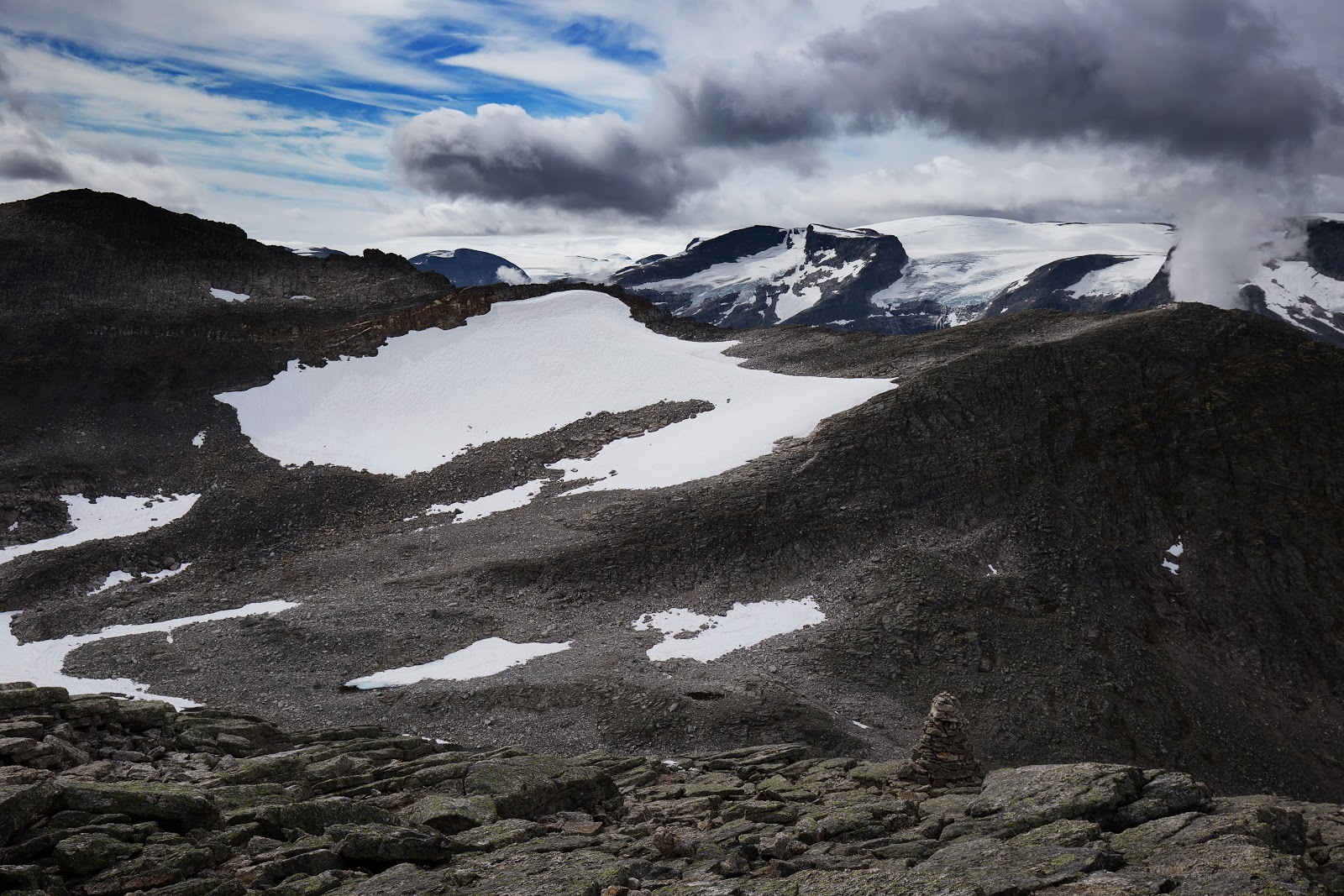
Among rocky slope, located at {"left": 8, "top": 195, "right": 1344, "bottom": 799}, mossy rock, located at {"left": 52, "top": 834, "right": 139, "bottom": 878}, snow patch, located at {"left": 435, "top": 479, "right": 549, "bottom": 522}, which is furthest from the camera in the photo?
snow patch, located at {"left": 435, "top": 479, "right": 549, "bottom": 522}

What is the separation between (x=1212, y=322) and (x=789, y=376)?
1125 inches

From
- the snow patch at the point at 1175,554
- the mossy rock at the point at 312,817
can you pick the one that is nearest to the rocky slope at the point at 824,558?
the snow patch at the point at 1175,554

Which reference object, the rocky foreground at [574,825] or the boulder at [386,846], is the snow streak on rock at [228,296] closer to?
the rocky foreground at [574,825]

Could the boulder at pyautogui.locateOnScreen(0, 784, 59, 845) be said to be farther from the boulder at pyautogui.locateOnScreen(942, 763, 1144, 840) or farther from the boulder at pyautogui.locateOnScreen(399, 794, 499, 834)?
the boulder at pyautogui.locateOnScreen(942, 763, 1144, 840)

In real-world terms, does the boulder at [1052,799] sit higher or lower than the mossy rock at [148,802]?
lower

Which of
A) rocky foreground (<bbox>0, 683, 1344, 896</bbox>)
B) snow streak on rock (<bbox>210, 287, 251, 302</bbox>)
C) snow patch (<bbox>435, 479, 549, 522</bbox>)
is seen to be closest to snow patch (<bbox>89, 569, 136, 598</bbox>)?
snow patch (<bbox>435, 479, 549, 522</bbox>)

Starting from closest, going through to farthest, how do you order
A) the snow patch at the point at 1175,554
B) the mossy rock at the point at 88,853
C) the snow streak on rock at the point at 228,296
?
the mossy rock at the point at 88,853 → the snow patch at the point at 1175,554 → the snow streak on rock at the point at 228,296

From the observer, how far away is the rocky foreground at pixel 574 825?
12.4 m

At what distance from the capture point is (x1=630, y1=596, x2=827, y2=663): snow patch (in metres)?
A: 35.8

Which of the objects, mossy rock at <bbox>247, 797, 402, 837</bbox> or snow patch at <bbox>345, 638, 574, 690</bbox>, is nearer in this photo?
mossy rock at <bbox>247, 797, 402, 837</bbox>

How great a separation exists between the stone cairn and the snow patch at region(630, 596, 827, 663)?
14816mm

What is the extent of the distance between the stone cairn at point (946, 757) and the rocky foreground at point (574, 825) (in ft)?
0.18

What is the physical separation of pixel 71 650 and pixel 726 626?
29378 millimetres

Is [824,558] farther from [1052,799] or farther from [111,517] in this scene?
[111,517]
